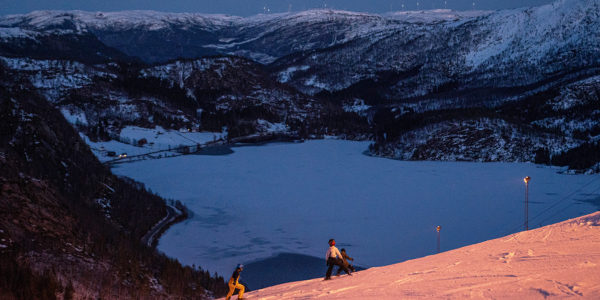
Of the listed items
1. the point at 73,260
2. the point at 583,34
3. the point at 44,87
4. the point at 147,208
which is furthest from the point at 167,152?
the point at 583,34

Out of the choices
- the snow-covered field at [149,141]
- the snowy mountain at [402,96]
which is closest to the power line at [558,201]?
the snowy mountain at [402,96]

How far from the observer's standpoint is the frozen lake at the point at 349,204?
31.0 metres

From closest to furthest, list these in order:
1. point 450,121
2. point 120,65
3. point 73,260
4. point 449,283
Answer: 1. point 449,283
2. point 73,260
3. point 450,121
4. point 120,65

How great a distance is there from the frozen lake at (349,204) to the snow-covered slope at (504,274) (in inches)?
555

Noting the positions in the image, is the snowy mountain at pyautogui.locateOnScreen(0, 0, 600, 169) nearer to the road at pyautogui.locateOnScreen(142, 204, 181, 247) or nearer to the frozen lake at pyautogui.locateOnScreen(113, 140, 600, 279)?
the frozen lake at pyautogui.locateOnScreen(113, 140, 600, 279)

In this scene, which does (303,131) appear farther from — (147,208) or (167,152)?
(147,208)

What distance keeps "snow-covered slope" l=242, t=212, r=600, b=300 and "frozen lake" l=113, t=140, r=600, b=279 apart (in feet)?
46.3

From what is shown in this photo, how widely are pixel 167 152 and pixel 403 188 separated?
157 ft

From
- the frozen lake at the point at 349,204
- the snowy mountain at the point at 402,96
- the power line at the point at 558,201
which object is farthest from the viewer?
the snowy mountain at the point at 402,96

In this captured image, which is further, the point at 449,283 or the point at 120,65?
the point at 120,65

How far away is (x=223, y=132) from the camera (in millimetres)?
113500

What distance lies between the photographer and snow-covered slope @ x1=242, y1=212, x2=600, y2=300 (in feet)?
29.1

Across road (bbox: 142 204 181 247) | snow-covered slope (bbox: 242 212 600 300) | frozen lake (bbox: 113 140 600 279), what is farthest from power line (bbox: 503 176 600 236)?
road (bbox: 142 204 181 247)

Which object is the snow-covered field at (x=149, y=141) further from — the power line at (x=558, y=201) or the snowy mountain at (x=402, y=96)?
the power line at (x=558, y=201)
